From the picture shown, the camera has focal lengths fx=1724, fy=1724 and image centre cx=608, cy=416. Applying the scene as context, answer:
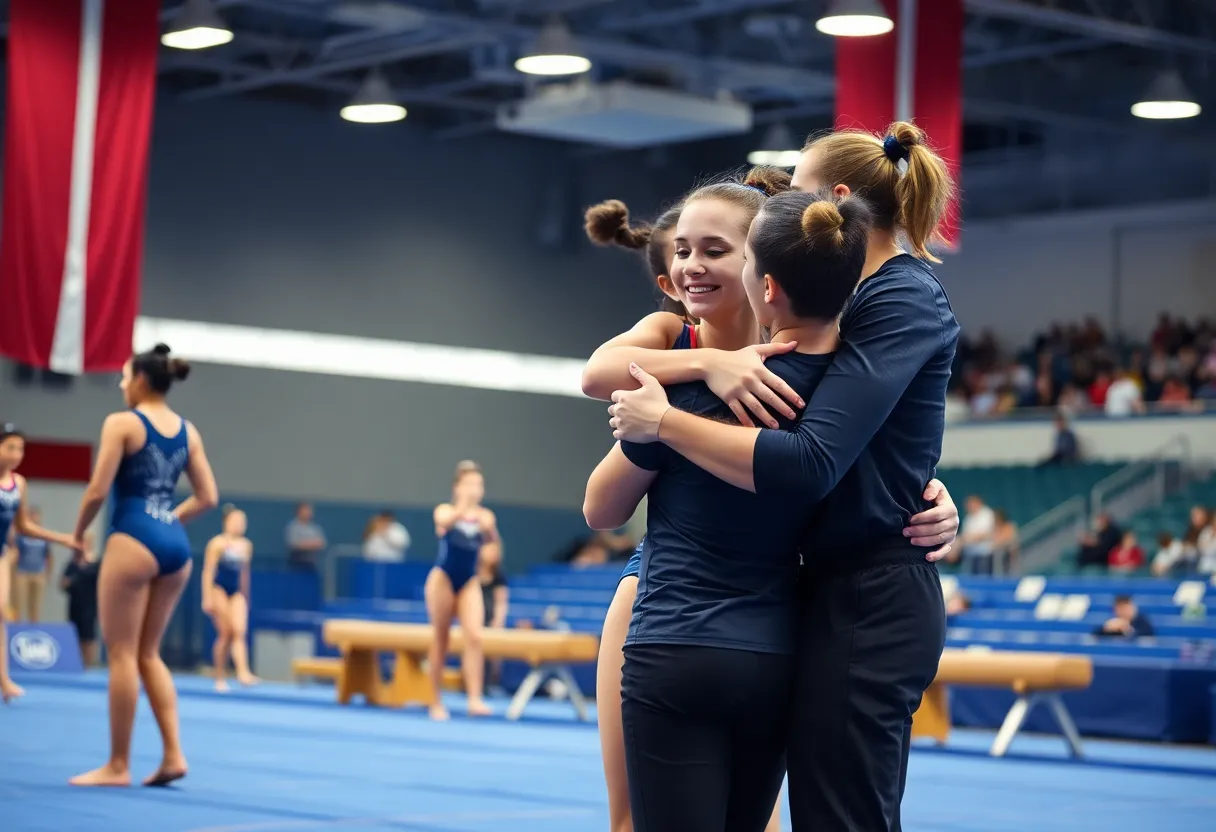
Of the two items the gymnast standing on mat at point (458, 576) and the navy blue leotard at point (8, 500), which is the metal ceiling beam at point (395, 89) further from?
the navy blue leotard at point (8, 500)

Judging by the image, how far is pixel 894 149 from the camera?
114 inches

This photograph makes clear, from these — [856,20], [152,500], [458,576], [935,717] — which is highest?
[856,20]

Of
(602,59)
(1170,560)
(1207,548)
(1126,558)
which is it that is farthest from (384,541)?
(1207,548)

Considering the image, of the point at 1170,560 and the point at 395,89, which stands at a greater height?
the point at 395,89

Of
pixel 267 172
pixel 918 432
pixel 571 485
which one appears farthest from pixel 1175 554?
pixel 918 432

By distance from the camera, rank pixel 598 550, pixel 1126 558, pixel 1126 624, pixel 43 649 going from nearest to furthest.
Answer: pixel 1126 624
pixel 43 649
pixel 1126 558
pixel 598 550

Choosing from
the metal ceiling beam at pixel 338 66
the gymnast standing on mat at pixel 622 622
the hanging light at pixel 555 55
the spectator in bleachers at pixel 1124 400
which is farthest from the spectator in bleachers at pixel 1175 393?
the gymnast standing on mat at pixel 622 622

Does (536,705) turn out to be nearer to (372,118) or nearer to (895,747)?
(372,118)

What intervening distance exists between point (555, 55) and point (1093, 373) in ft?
33.7

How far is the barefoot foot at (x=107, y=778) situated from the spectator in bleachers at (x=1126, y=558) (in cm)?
1313

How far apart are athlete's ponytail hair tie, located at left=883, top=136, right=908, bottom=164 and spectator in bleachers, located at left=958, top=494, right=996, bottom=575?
663 inches

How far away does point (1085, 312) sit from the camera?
24.8 m

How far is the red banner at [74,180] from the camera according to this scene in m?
9.82

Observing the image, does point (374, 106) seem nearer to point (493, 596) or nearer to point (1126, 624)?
point (493, 596)
